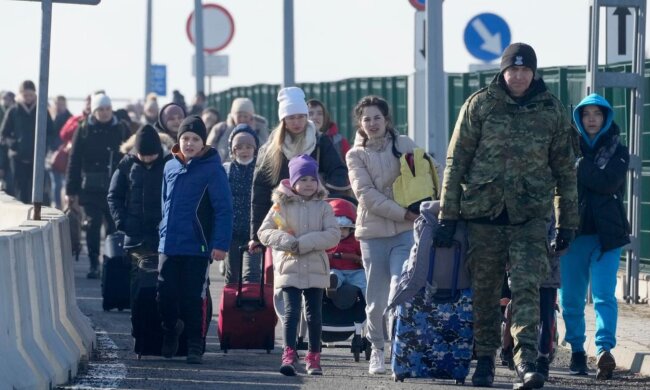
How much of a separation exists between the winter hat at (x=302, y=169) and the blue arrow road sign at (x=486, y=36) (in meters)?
10.7

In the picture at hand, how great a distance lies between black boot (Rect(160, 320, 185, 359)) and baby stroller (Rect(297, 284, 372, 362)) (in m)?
0.87

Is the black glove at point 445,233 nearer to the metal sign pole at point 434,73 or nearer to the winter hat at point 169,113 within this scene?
the winter hat at point 169,113

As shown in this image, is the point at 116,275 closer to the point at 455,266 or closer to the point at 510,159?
the point at 455,266

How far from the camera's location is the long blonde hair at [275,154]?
1458 centimetres

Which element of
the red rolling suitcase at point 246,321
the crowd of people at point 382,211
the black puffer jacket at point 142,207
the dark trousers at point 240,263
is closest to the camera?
the crowd of people at point 382,211

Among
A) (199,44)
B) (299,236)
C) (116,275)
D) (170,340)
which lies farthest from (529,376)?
(199,44)

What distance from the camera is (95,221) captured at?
21.9 metres

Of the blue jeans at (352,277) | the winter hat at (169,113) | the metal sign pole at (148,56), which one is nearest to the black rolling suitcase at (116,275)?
the winter hat at (169,113)

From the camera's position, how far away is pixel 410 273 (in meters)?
12.7

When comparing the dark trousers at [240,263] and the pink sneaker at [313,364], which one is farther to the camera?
the dark trousers at [240,263]

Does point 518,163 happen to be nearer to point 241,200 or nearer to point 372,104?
point 372,104

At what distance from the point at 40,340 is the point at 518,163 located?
2.98 metres

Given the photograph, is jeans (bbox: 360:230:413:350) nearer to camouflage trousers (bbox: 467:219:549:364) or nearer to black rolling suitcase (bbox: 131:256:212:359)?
camouflage trousers (bbox: 467:219:549:364)

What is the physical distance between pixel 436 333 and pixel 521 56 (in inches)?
70.8
